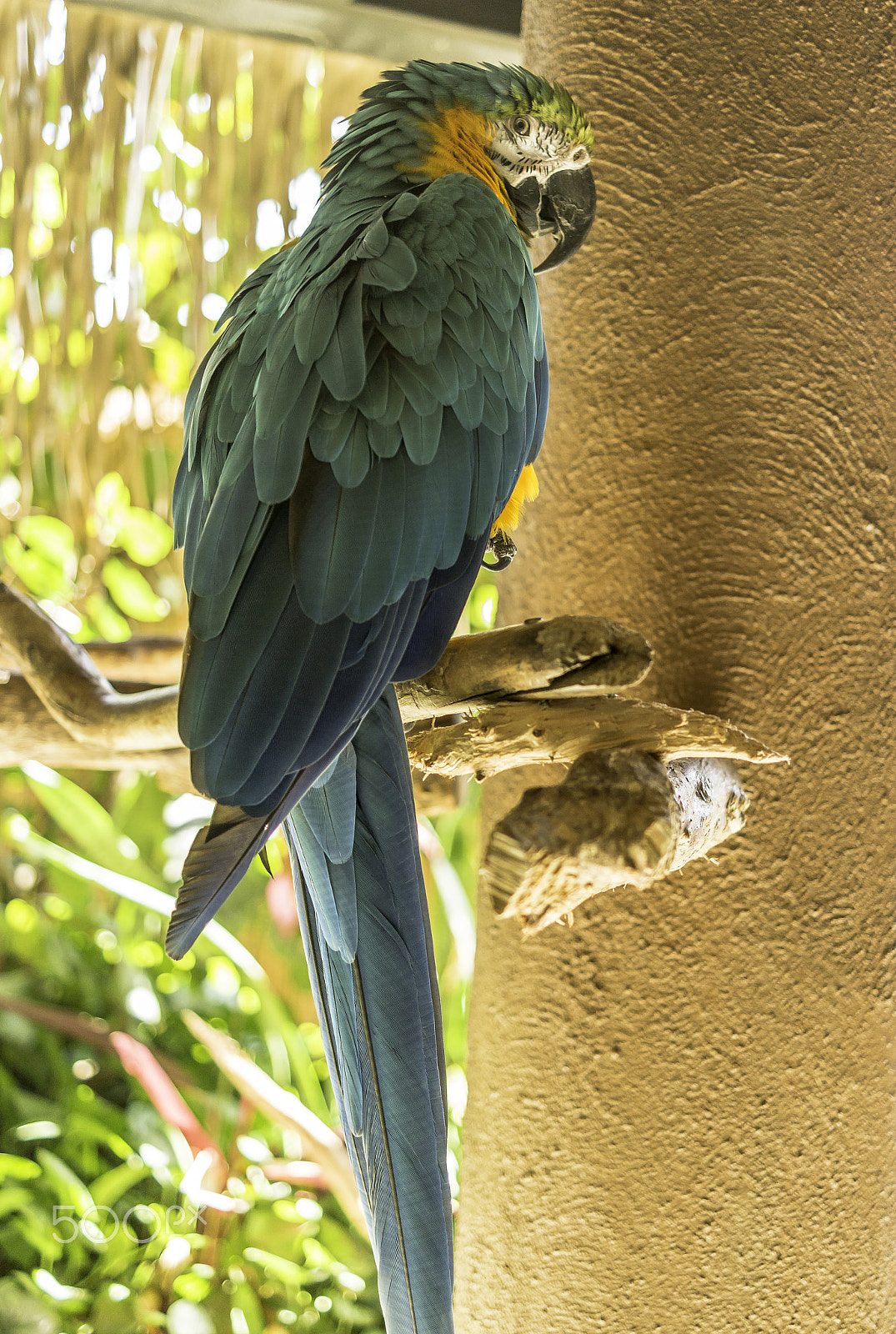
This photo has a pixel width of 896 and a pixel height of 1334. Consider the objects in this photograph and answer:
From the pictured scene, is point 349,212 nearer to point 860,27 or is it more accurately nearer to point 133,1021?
point 860,27

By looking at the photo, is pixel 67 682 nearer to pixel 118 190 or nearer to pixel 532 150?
pixel 532 150

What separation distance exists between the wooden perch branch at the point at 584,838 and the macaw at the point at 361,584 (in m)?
0.12

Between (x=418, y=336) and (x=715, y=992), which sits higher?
(x=418, y=336)

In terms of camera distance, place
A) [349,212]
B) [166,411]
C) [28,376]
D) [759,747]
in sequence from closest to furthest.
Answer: [759,747] < [349,212] < [28,376] < [166,411]

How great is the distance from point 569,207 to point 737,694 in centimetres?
44

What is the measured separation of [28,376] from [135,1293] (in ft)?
4.31

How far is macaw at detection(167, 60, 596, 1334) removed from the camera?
1.89ft

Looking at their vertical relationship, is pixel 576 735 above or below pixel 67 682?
above

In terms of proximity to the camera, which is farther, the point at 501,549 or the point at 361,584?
the point at 501,549

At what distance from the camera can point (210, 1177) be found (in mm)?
1562

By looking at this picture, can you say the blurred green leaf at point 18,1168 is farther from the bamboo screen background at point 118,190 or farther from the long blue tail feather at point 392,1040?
the long blue tail feather at point 392,1040

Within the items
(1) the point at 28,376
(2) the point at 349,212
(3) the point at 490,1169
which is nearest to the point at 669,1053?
(3) the point at 490,1169

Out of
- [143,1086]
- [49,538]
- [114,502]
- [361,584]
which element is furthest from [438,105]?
[143,1086]

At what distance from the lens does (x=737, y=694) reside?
0.81 metres
